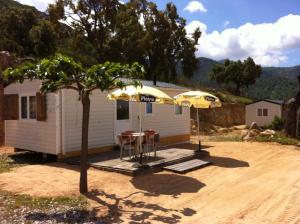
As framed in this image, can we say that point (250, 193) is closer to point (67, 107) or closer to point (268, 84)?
point (67, 107)

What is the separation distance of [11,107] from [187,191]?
8.45 m

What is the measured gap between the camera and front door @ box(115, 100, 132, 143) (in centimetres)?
1425

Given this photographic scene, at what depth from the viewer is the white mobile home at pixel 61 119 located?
40.2 feet

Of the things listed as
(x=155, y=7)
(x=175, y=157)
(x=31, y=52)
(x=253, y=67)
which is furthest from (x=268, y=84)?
(x=175, y=157)

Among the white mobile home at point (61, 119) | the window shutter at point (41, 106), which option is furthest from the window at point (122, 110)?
the window shutter at point (41, 106)

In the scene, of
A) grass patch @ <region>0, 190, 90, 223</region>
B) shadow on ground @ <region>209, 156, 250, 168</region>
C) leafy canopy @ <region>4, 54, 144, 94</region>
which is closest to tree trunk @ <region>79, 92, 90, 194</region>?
leafy canopy @ <region>4, 54, 144, 94</region>

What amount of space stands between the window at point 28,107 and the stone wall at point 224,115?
22.5m

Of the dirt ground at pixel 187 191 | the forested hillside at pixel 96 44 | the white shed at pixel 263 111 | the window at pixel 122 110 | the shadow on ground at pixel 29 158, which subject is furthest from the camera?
the white shed at pixel 263 111

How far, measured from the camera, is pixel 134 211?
706 centimetres

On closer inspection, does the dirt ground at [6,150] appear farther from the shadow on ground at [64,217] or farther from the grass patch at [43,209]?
the shadow on ground at [64,217]

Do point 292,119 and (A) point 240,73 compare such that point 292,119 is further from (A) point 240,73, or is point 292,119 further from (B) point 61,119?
(A) point 240,73

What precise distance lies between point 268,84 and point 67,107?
103606 mm

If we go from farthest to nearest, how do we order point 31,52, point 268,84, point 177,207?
point 268,84 < point 31,52 < point 177,207

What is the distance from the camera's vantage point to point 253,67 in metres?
61.9
